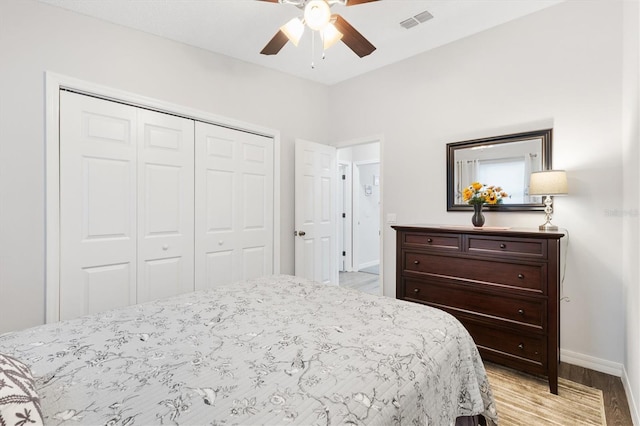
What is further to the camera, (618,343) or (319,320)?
(618,343)

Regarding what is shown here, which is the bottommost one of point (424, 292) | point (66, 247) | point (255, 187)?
point (424, 292)

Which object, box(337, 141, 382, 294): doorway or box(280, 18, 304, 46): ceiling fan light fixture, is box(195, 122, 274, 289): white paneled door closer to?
box(280, 18, 304, 46): ceiling fan light fixture

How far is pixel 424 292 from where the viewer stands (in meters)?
2.82

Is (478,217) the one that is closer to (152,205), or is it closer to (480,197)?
(480,197)

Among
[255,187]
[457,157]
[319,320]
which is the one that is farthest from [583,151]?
[255,187]

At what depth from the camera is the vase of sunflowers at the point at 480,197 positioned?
2.70m

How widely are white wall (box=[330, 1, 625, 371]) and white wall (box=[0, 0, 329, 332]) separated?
233 centimetres

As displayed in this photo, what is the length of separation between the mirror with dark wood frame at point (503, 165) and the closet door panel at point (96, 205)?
297 cm

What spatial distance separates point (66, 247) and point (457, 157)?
3.45m

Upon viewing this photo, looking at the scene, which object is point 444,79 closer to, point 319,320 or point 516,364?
point 516,364

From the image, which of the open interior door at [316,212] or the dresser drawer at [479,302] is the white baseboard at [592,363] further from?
the open interior door at [316,212]

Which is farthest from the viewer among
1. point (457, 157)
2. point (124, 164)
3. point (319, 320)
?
point (457, 157)

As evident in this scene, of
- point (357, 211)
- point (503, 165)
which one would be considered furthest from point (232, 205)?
point (357, 211)

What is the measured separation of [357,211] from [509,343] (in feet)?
13.6
